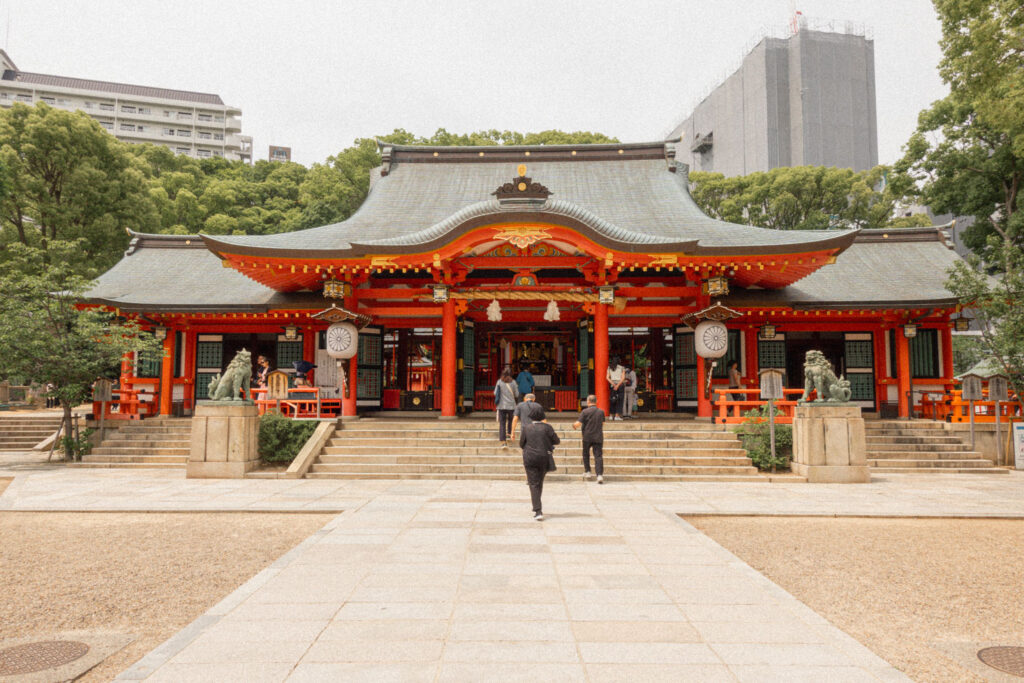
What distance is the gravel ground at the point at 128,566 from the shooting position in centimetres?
453

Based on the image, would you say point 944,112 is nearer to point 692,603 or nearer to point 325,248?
point 325,248

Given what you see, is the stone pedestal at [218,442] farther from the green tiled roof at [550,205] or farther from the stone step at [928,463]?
the stone step at [928,463]

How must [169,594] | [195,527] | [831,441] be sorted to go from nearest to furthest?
1. [169,594]
2. [195,527]
3. [831,441]

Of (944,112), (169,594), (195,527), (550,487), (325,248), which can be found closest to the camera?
(169,594)

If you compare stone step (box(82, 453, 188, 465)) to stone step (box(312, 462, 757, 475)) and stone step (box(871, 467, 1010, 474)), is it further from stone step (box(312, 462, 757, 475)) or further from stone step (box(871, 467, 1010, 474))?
stone step (box(871, 467, 1010, 474))

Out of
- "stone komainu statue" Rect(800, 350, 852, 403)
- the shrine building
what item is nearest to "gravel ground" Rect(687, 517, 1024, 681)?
"stone komainu statue" Rect(800, 350, 852, 403)

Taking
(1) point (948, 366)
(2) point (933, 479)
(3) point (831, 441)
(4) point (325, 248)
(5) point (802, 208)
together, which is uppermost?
(5) point (802, 208)

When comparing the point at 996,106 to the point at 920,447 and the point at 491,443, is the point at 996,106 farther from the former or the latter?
the point at 491,443

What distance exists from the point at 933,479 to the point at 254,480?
13.4m

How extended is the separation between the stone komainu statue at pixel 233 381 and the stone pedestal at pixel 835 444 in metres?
11.1

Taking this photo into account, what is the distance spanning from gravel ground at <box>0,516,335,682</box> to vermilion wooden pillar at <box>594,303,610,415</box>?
8.06m

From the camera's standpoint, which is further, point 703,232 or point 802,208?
point 802,208

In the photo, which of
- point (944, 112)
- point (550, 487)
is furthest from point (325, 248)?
point (944, 112)

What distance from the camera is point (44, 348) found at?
554 inches
